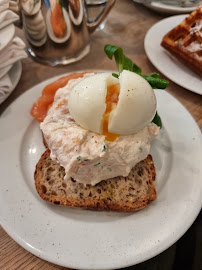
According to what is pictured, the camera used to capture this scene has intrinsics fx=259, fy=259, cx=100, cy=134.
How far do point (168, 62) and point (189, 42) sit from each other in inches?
6.4

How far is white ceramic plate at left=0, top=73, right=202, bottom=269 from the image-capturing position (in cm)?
84

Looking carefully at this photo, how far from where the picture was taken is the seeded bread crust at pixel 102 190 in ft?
3.20

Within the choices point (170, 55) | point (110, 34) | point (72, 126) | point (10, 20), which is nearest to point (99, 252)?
point (72, 126)

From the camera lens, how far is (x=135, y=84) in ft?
3.06

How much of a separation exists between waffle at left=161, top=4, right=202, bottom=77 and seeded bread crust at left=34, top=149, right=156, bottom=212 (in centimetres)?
73

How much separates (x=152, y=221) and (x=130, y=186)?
0.16 metres

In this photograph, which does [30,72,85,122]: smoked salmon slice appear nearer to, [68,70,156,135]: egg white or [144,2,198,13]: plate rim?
[68,70,156,135]: egg white

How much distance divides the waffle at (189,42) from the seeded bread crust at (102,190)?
0.73 metres

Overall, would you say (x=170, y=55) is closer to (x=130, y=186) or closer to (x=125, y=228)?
(x=130, y=186)

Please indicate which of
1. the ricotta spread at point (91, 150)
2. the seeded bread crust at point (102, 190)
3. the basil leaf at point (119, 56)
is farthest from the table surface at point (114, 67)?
the basil leaf at point (119, 56)

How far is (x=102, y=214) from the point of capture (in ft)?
3.19

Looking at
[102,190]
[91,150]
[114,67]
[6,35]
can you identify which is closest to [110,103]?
[91,150]

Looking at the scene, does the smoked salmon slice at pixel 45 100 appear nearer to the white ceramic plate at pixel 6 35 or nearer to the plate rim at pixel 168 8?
the white ceramic plate at pixel 6 35

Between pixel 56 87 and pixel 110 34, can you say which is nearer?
pixel 56 87
